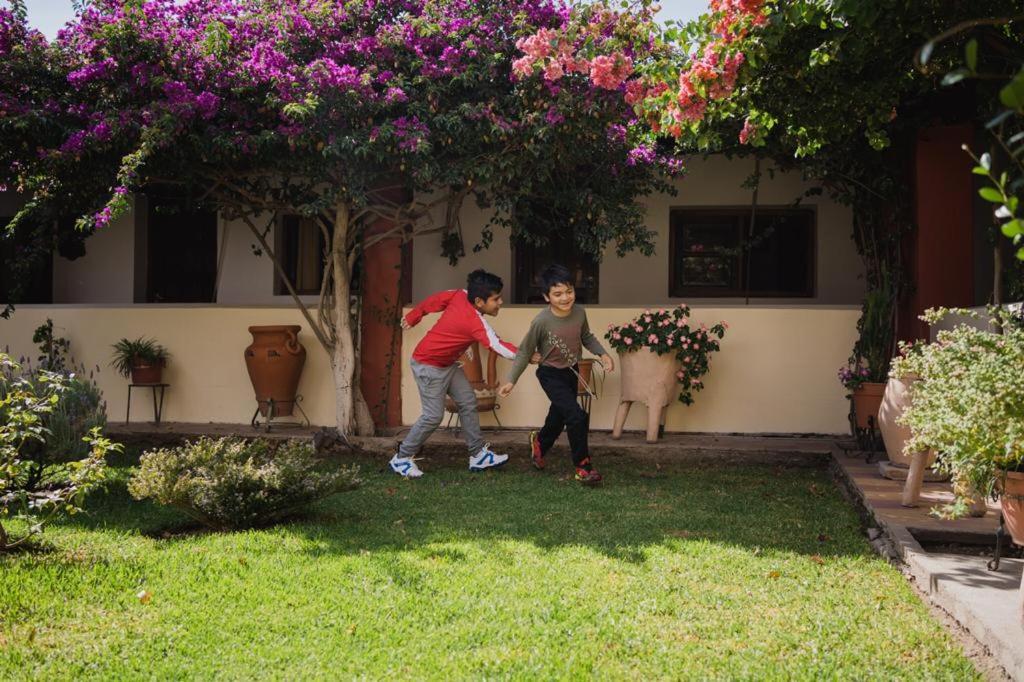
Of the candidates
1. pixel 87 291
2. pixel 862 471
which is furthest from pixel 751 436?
pixel 87 291

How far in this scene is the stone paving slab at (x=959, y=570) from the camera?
10.6 feet

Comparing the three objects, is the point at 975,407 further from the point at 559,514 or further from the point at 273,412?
the point at 273,412

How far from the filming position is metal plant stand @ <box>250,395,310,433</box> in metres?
9.53

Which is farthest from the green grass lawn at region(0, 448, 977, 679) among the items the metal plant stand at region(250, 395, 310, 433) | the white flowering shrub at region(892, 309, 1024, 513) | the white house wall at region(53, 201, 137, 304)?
the white house wall at region(53, 201, 137, 304)

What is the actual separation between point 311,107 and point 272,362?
3.27 metres

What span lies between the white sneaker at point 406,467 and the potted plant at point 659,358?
93.6 inches

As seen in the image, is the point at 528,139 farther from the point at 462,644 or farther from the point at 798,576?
the point at 462,644

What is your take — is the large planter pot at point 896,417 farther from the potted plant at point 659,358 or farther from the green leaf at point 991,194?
the green leaf at point 991,194

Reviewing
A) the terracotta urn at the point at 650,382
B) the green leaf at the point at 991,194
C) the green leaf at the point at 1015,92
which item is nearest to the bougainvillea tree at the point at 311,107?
the terracotta urn at the point at 650,382

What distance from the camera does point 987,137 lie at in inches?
289

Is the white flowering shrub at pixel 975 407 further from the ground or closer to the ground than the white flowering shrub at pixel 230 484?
further from the ground

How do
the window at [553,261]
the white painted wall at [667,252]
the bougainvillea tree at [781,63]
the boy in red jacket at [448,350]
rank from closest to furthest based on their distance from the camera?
1. the bougainvillea tree at [781,63]
2. the boy in red jacket at [448,350]
3. the white painted wall at [667,252]
4. the window at [553,261]

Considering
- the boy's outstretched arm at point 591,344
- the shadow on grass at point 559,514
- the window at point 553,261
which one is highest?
the window at point 553,261

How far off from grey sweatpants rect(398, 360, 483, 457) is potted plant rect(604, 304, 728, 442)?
187 cm
